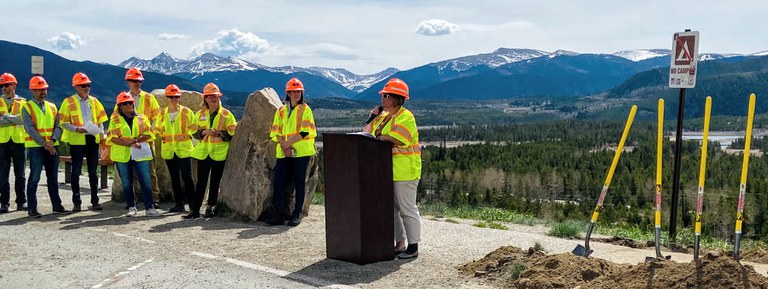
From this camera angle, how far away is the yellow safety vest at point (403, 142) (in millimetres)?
8023

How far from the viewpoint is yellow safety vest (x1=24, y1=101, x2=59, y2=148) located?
460 inches

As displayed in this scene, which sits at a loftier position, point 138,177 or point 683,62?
point 683,62

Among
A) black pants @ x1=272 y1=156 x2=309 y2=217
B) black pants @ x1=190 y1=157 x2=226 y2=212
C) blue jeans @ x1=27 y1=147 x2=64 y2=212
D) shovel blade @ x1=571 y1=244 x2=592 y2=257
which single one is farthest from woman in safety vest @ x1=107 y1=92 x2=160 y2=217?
shovel blade @ x1=571 y1=244 x2=592 y2=257

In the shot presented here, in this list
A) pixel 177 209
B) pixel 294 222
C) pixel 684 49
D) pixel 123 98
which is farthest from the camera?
pixel 177 209

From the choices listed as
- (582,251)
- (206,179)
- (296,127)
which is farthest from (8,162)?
(582,251)

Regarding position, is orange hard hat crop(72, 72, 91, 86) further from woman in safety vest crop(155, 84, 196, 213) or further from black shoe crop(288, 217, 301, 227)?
black shoe crop(288, 217, 301, 227)

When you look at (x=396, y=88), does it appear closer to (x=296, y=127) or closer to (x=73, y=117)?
(x=296, y=127)

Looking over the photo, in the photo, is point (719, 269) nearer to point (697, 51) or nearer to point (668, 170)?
point (697, 51)

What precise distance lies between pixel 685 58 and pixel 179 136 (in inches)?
304

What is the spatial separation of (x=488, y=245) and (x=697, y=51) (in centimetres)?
346

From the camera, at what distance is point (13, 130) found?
11.9 m

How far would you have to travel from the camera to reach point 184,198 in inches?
529

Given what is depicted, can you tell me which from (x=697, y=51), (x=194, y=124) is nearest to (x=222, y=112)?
(x=194, y=124)

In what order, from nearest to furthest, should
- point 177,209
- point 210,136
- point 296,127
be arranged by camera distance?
point 296,127 → point 210,136 → point 177,209
